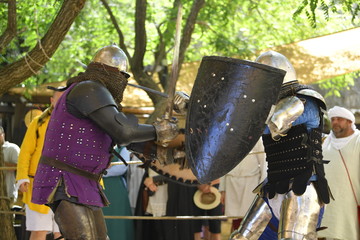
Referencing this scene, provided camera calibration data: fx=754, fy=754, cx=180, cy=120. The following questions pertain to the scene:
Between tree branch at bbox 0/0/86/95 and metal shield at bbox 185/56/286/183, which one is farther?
tree branch at bbox 0/0/86/95

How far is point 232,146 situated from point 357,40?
522cm

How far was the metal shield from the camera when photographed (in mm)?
4809

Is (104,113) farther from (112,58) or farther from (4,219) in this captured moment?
(4,219)

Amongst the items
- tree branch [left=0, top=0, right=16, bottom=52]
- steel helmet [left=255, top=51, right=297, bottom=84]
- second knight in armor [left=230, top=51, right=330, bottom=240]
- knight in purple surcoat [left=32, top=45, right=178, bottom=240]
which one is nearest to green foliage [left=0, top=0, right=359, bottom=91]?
tree branch [left=0, top=0, right=16, bottom=52]

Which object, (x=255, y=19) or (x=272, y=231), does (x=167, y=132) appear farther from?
(x=255, y=19)

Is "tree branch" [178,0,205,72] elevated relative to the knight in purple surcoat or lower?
elevated

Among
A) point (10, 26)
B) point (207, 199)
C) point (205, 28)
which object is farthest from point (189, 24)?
point (10, 26)

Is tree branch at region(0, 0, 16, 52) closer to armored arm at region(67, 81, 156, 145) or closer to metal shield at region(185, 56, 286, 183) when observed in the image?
armored arm at region(67, 81, 156, 145)

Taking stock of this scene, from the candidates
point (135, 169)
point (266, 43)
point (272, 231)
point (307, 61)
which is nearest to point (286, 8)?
point (266, 43)

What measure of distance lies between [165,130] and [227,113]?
0.42 m

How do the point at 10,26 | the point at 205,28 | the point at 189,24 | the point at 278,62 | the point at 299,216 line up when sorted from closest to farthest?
the point at 299,216, the point at 278,62, the point at 10,26, the point at 189,24, the point at 205,28

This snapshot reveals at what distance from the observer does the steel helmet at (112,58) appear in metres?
5.19

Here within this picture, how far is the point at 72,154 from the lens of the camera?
488 cm

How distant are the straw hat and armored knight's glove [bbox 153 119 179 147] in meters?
3.47
